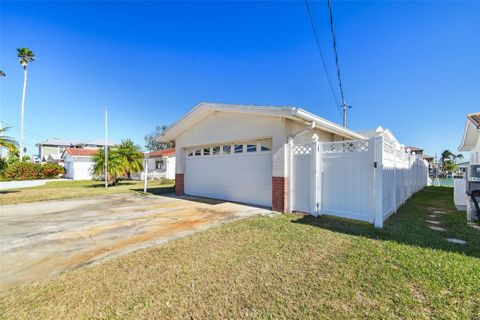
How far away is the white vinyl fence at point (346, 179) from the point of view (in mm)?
5137

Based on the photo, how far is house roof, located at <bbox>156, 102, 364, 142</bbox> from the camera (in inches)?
243

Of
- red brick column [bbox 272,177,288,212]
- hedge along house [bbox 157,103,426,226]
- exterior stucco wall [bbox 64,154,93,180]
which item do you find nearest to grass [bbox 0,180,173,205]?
hedge along house [bbox 157,103,426,226]

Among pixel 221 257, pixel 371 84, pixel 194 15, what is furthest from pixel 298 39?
pixel 221 257

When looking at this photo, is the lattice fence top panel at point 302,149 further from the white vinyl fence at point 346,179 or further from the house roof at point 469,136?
the house roof at point 469,136

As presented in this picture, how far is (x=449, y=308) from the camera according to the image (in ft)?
7.16

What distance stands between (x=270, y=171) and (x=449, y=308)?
566cm

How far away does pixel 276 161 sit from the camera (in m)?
6.95

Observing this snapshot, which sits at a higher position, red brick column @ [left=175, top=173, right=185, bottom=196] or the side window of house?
the side window of house

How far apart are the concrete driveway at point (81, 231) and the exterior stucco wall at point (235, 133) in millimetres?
2182

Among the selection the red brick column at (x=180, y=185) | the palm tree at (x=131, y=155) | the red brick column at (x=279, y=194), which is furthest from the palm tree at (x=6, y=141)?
the red brick column at (x=279, y=194)

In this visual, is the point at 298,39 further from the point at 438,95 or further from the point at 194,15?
the point at 438,95

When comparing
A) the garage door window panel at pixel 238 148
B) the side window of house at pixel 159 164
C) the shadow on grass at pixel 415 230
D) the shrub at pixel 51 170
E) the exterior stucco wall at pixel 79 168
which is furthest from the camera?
the side window of house at pixel 159 164

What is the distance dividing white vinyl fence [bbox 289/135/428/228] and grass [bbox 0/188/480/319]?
3.90 ft

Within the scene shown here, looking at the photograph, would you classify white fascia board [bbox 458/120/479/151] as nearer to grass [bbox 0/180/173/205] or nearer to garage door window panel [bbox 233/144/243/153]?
garage door window panel [bbox 233/144/243/153]
